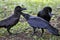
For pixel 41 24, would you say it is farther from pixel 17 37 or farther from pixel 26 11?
pixel 26 11

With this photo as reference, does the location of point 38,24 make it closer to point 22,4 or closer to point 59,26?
point 59,26

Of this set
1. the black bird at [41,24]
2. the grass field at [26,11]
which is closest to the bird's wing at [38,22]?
the black bird at [41,24]

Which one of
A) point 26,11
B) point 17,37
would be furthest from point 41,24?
point 26,11

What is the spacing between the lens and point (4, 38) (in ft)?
26.3

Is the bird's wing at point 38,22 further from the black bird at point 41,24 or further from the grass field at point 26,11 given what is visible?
the grass field at point 26,11

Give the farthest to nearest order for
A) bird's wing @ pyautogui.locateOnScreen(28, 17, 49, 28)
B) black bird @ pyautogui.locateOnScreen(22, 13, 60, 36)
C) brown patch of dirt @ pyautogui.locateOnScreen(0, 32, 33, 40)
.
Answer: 1. brown patch of dirt @ pyautogui.locateOnScreen(0, 32, 33, 40)
2. bird's wing @ pyautogui.locateOnScreen(28, 17, 49, 28)
3. black bird @ pyautogui.locateOnScreen(22, 13, 60, 36)

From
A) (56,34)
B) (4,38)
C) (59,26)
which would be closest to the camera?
(56,34)

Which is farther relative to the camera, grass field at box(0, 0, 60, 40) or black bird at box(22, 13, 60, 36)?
grass field at box(0, 0, 60, 40)

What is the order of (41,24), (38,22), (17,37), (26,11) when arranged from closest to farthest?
(41,24)
(38,22)
(17,37)
(26,11)

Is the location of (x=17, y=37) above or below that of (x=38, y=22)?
below

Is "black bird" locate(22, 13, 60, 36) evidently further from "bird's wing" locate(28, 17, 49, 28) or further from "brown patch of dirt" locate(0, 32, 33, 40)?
"brown patch of dirt" locate(0, 32, 33, 40)

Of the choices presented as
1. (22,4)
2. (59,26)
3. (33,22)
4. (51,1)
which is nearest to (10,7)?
(22,4)

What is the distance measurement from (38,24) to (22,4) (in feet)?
13.2

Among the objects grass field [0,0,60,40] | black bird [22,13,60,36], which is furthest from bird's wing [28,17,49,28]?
grass field [0,0,60,40]
